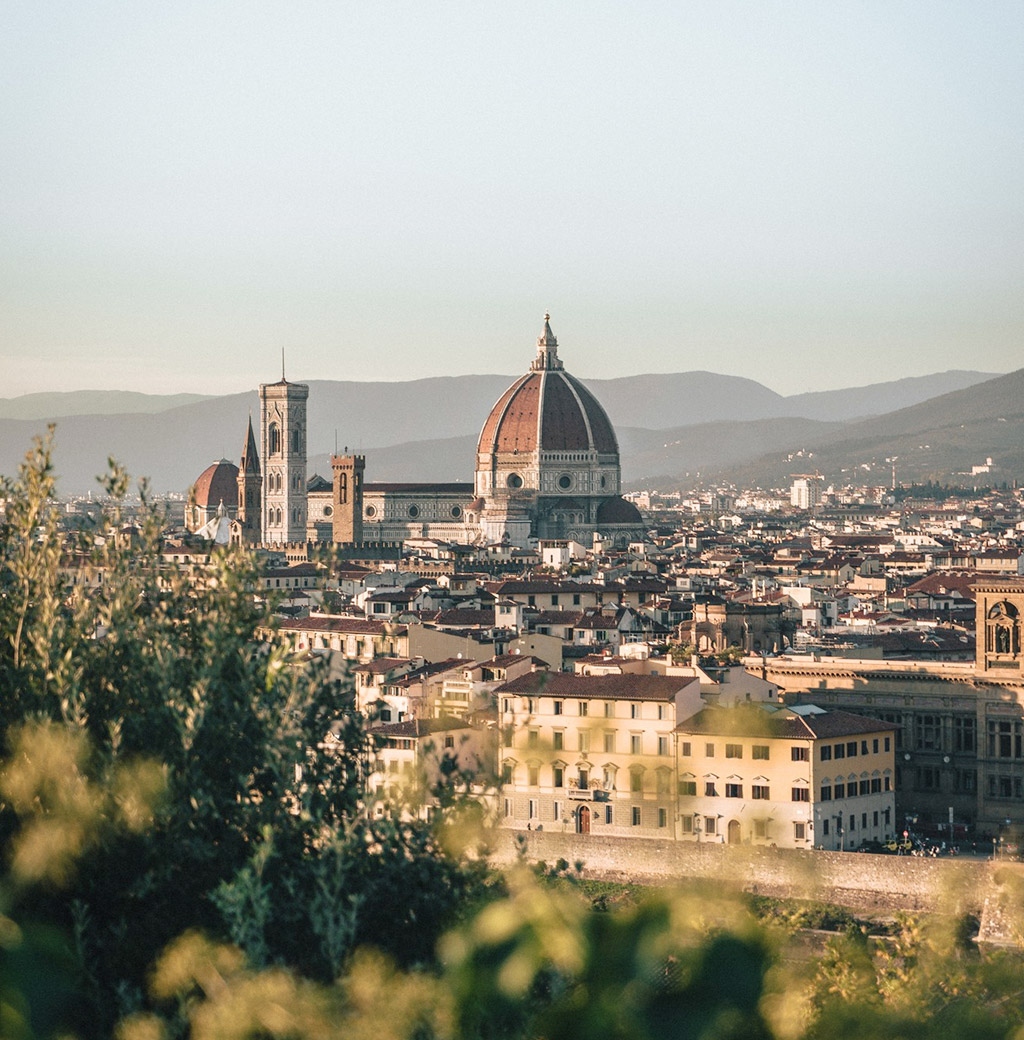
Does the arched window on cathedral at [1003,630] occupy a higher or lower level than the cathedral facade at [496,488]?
lower

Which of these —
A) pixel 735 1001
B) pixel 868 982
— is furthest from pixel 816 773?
pixel 735 1001

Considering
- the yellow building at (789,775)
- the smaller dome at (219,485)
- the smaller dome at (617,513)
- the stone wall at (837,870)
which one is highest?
the smaller dome at (219,485)

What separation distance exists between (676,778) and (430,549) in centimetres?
8595

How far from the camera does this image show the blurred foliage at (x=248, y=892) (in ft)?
25.5

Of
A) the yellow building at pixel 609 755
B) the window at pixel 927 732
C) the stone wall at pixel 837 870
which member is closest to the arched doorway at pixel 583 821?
the yellow building at pixel 609 755

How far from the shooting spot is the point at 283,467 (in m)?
142

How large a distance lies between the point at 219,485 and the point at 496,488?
776 inches

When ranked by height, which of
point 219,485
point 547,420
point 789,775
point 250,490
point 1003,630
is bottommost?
point 789,775

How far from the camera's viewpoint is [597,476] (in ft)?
480

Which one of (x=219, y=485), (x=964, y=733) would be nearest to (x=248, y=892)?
(x=964, y=733)

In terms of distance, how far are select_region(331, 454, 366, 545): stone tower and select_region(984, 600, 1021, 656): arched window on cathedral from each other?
93.8 m

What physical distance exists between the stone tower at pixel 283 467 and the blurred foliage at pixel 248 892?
128465 millimetres

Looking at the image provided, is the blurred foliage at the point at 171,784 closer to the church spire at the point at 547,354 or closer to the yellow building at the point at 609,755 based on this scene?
the yellow building at the point at 609,755

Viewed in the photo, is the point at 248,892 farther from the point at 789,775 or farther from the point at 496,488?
the point at 496,488
